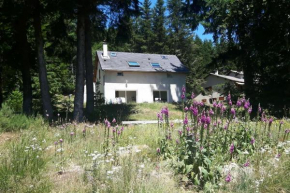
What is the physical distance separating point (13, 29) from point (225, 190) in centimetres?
1283

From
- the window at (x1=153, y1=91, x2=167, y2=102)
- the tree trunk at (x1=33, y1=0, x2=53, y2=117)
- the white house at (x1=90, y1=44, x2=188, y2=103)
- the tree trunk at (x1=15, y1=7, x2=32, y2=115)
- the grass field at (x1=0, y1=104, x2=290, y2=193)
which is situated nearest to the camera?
the grass field at (x1=0, y1=104, x2=290, y2=193)

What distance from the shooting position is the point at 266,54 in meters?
14.4

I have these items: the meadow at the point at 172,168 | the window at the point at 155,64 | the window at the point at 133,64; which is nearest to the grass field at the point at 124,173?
the meadow at the point at 172,168

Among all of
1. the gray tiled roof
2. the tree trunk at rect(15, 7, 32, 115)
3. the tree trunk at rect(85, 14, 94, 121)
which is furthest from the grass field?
the gray tiled roof

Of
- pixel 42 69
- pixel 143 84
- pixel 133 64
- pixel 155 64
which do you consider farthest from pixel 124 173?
pixel 155 64

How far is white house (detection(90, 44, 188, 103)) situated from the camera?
25.7m

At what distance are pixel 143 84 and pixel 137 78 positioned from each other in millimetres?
1024

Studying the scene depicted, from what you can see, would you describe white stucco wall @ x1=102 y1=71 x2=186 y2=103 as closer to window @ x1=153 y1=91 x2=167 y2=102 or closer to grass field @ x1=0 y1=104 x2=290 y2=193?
window @ x1=153 y1=91 x2=167 y2=102

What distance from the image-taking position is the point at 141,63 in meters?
28.4

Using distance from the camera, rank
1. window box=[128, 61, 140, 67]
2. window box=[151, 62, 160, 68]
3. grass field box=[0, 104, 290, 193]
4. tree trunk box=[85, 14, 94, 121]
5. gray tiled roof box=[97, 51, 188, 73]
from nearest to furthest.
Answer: grass field box=[0, 104, 290, 193] → tree trunk box=[85, 14, 94, 121] → gray tiled roof box=[97, 51, 188, 73] → window box=[128, 61, 140, 67] → window box=[151, 62, 160, 68]

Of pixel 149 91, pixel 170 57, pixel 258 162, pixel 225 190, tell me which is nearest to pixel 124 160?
pixel 225 190

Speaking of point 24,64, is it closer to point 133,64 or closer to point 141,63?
point 133,64

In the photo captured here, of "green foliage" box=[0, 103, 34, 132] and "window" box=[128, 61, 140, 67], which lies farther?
"window" box=[128, 61, 140, 67]

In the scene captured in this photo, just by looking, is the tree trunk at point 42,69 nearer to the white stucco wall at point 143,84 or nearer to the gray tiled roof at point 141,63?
the gray tiled roof at point 141,63
